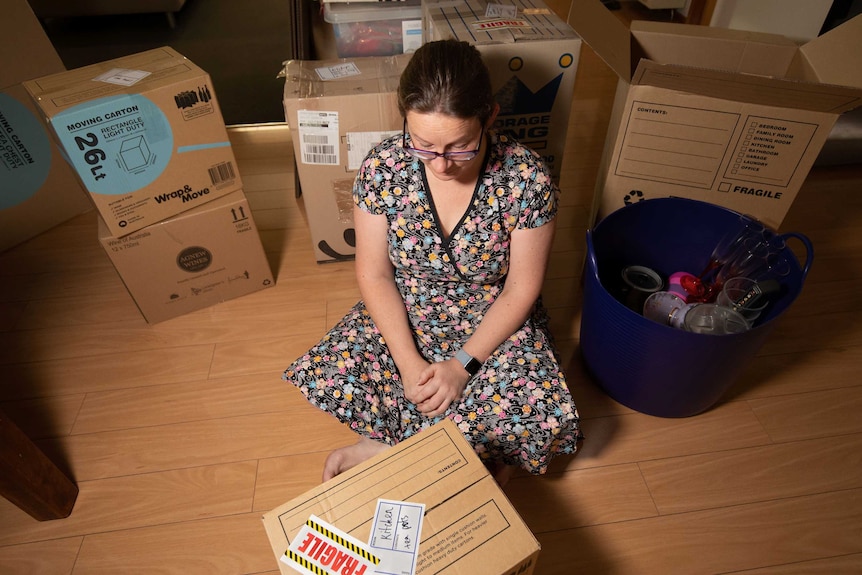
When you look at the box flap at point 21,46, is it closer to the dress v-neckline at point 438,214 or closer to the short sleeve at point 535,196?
the dress v-neckline at point 438,214

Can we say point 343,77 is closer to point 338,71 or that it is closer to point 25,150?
point 338,71

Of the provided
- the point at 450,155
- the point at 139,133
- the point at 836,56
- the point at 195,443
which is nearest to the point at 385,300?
the point at 450,155

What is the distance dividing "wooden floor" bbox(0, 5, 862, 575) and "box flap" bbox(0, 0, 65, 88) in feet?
2.05

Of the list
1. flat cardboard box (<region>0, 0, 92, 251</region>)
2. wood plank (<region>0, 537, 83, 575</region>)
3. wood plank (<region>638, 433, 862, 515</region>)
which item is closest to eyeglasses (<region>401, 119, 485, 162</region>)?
wood plank (<region>638, 433, 862, 515</region>)

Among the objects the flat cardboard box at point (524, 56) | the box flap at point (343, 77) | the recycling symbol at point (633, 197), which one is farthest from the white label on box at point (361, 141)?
the recycling symbol at point (633, 197)

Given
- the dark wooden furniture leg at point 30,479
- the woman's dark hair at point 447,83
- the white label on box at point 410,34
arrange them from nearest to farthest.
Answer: the woman's dark hair at point 447,83
the dark wooden furniture leg at point 30,479
the white label on box at point 410,34

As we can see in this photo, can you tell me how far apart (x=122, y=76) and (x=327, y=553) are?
1261 millimetres

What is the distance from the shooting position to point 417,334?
4.24ft

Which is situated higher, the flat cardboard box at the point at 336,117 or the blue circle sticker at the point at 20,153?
the flat cardboard box at the point at 336,117

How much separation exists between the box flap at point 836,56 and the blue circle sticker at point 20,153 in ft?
7.83

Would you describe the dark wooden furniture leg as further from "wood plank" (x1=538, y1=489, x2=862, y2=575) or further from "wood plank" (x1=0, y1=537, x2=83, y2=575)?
"wood plank" (x1=538, y1=489, x2=862, y2=575)

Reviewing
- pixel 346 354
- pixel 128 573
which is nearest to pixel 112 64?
pixel 346 354

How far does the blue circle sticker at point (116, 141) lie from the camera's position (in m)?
1.25

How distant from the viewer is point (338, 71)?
1.57 metres
